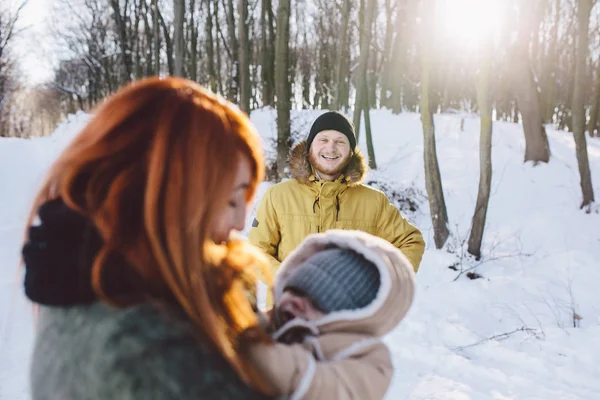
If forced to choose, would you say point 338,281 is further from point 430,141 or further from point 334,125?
point 430,141

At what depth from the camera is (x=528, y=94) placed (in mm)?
12484

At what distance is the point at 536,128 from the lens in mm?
13047

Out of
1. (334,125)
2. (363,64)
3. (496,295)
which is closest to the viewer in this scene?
(334,125)

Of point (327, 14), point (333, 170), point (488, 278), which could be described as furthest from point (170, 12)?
point (333, 170)

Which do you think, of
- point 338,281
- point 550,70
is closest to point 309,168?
point 338,281

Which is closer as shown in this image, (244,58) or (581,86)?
(581,86)

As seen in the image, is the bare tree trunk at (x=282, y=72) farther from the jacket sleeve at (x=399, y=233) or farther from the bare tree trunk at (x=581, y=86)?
the jacket sleeve at (x=399, y=233)

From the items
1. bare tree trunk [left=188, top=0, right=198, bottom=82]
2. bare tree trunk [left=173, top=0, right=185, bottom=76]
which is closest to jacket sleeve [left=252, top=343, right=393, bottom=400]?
bare tree trunk [left=173, top=0, right=185, bottom=76]

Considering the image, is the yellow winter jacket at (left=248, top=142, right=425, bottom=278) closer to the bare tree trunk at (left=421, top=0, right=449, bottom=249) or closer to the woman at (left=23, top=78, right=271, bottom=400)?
the woman at (left=23, top=78, right=271, bottom=400)

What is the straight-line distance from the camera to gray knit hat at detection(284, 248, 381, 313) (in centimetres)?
108

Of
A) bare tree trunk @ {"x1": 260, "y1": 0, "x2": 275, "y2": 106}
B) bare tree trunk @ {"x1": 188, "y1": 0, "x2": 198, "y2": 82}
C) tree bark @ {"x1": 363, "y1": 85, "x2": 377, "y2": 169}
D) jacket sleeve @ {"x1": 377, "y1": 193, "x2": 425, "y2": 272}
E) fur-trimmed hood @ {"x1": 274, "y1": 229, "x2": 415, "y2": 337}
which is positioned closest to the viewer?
fur-trimmed hood @ {"x1": 274, "y1": 229, "x2": 415, "y2": 337}

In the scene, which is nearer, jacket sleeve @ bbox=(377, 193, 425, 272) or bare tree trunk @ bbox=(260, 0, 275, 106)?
jacket sleeve @ bbox=(377, 193, 425, 272)

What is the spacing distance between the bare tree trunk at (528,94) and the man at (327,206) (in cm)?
1010

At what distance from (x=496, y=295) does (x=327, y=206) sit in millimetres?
4181
